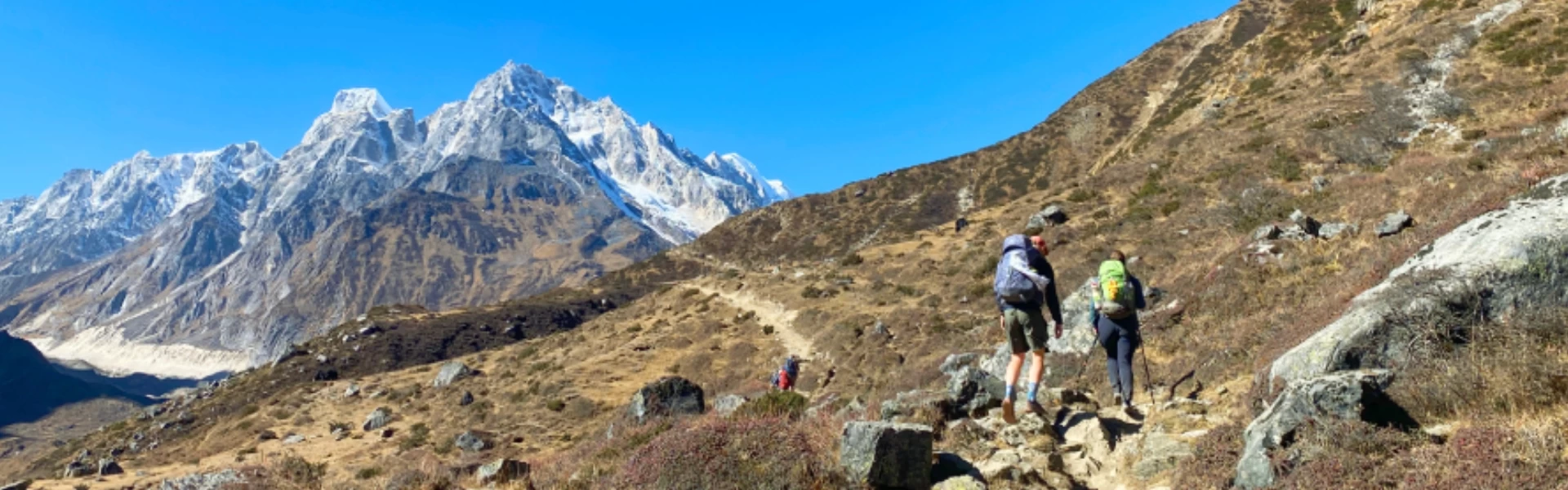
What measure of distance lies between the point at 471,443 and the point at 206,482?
22775mm

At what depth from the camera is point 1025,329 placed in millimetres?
10117

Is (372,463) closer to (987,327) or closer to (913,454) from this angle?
(987,327)

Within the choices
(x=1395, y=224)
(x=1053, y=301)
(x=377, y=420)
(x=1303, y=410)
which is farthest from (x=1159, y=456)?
(x=377, y=420)

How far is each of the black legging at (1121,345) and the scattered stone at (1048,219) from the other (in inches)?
1279

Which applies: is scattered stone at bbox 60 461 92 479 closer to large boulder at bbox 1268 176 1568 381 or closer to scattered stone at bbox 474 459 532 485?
scattered stone at bbox 474 459 532 485

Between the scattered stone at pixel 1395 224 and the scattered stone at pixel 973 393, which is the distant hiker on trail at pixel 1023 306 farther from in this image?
the scattered stone at pixel 1395 224

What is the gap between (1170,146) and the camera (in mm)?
50812

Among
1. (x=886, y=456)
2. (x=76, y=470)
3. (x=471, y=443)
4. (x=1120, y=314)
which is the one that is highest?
(x=1120, y=314)

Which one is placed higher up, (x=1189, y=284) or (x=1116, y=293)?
(x=1116, y=293)

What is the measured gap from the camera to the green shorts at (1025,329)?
999 centimetres

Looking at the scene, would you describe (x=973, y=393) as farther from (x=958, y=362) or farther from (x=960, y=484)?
(x=958, y=362)

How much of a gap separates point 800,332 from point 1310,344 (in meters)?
34.8

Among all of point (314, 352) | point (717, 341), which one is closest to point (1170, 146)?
point (717, 341)

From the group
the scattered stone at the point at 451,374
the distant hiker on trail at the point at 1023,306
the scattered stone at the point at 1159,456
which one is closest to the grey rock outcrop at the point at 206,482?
the distant hiker on trail at the point at 1023,306
